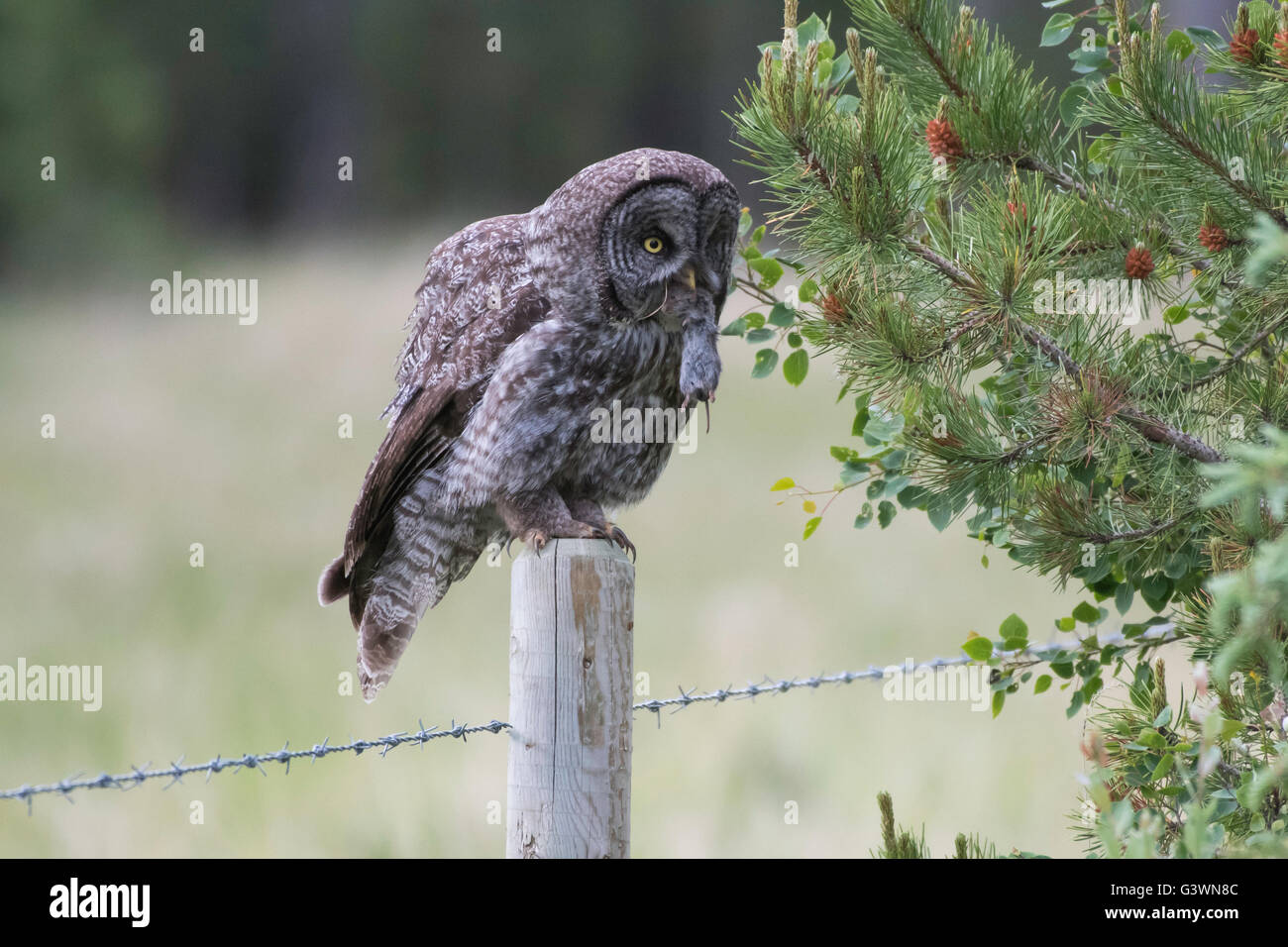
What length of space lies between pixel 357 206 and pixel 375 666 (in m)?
18.4

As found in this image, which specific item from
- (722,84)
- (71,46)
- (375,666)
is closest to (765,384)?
(375,666)

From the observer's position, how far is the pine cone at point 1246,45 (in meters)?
2.15

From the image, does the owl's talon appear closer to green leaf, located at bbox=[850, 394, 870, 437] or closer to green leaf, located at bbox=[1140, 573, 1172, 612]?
green leaf, located at bbox=[850, 394, 870, 437]

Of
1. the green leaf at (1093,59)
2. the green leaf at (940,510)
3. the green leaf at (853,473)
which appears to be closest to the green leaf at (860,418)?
the green leaf at (853,473)

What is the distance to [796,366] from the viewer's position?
2.66 meters

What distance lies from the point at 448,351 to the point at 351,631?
541 centimetres

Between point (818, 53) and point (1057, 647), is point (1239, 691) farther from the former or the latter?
point (818, 53)

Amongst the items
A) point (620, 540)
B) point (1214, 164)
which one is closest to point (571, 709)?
point (620, 540)

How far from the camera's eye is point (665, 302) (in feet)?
8.77

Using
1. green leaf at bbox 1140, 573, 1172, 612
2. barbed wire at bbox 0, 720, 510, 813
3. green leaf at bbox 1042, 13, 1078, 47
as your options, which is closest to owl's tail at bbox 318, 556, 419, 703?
barbed wire at bbox 0, 720, 510, 813

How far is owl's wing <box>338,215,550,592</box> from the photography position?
288 cm

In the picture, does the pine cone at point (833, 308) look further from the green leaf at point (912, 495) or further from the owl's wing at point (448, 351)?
the owl's wing at point (448, 351)

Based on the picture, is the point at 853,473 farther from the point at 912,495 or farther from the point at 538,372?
the point at 538,372

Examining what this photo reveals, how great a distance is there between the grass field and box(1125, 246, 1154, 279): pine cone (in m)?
2.64
